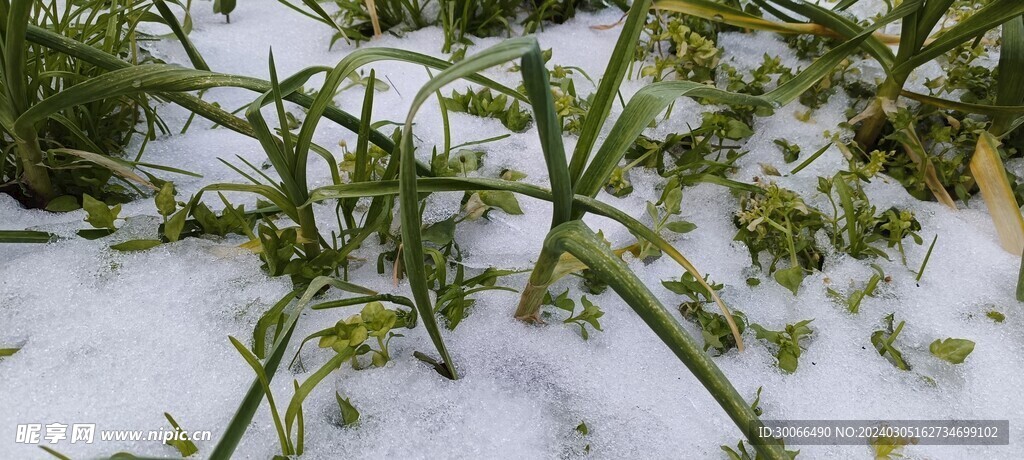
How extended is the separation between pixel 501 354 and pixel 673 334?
0.43m

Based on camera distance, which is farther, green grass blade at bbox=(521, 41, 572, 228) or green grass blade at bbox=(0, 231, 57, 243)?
green grass blade at bbox=(0, 231, 57, 243)

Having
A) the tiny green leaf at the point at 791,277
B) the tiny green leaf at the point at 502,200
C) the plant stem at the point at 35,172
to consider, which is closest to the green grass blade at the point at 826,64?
the tiny green leaf at the point at 791,277

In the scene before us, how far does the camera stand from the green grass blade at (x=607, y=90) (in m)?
1.04

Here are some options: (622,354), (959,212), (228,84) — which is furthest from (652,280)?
(228,84)

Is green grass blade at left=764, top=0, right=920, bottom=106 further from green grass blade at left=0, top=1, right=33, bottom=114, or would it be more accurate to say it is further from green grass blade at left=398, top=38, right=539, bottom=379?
green grass blade at left=0, top=1, right=33, bottom=114

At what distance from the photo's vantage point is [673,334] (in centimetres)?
83

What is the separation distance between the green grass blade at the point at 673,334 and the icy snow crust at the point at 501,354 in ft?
0.95

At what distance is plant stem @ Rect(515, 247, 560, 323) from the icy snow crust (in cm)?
3

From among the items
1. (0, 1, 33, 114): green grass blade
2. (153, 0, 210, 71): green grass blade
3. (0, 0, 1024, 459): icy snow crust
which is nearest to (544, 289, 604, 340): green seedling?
(0, 0, 1024, 459): icy snow crust

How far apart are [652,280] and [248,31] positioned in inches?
58.1

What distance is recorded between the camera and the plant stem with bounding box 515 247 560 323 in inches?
41.5

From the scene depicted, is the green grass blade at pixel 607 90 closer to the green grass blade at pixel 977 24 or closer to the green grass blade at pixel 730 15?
the green grass blade at pixel 730 15

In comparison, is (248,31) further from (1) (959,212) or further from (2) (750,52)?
(1) (959,212)

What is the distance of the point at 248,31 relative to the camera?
6.64 ft
